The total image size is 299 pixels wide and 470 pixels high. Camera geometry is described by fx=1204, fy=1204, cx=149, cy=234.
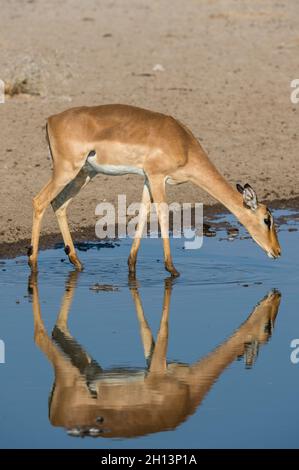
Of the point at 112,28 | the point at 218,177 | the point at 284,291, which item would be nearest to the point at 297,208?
the point at 218,177

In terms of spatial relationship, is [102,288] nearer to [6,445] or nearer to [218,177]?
[218,177]

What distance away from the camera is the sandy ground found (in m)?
13.2

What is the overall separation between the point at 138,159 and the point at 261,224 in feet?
3.79

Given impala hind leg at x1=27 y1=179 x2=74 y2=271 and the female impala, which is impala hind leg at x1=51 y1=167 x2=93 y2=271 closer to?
the female impala

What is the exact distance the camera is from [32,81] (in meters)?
16.7

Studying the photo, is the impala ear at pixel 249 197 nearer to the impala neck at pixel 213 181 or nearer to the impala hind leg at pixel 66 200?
the impala neck at pixel 213 181

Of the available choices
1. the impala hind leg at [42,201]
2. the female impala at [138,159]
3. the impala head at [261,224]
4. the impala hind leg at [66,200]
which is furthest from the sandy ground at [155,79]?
the impala head at [261,224]

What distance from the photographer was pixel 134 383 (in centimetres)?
677

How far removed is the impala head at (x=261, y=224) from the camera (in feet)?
31.7

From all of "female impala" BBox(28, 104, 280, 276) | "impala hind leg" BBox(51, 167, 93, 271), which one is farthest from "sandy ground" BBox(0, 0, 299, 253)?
"female impala" BBox(28, 104, 280, 276)

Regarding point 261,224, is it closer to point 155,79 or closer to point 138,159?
point 138,159

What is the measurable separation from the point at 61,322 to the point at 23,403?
5.74ft

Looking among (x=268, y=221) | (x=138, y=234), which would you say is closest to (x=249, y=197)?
(x=268, y=221)

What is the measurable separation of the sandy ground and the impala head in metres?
2.23
